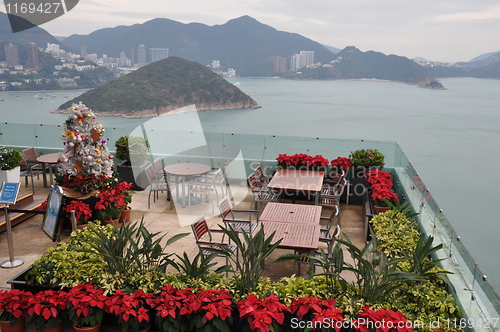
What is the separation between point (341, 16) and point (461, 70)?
34784 millimetres

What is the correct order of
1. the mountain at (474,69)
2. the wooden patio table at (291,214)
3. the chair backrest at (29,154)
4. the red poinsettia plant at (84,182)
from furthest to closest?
the mountain at (474,69) < the chair backrest at (29,154) < the red poinsettia plant at (84,182) < the wooden patio table at (291,214)

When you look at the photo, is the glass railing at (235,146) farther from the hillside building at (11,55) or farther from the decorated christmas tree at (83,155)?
the hillside building at (11,55)

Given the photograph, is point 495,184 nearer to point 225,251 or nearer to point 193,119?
point 193,119

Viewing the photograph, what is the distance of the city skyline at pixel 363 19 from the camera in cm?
10012

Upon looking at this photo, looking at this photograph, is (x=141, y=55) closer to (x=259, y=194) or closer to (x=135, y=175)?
(x=135, y=175)

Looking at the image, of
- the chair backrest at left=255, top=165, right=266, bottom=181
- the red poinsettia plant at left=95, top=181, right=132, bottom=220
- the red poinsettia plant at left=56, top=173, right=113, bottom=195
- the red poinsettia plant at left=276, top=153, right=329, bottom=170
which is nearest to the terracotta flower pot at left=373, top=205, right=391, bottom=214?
the red poinsettia plant at left=276, top=153, right=329, bottom=170

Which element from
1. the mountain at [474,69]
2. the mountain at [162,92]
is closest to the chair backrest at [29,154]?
the mountain at [162,92]

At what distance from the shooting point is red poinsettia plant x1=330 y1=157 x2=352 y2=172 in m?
8.36

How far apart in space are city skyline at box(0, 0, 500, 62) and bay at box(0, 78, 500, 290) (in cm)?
1110

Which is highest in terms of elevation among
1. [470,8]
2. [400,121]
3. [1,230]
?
[470,8]

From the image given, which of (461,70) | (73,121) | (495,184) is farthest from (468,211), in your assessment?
(461,70)

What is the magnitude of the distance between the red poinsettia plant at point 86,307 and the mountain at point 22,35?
57287mm

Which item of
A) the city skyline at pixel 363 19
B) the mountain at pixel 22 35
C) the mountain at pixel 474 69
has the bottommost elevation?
the mountain at pixel 474 69

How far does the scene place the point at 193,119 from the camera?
33.3ft
